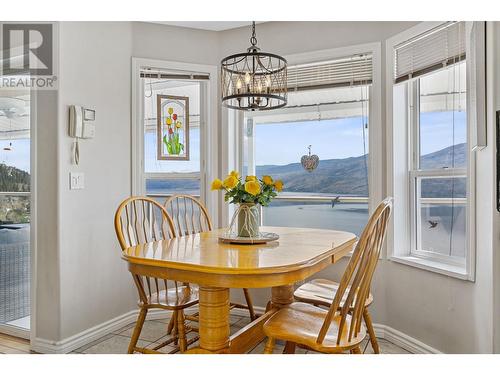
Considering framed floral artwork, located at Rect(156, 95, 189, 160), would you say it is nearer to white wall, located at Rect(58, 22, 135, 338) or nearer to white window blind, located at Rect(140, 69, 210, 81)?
white window blind, located at Rect(140, 69, 210, 81)

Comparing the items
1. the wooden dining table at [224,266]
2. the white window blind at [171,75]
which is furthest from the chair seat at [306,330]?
the white window blind at [171,75]

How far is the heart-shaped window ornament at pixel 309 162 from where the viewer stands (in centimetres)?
322

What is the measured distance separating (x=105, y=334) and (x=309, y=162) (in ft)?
6.69

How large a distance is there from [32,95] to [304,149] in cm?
203

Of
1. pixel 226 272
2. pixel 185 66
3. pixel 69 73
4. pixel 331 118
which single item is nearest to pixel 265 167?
pixel 331 118

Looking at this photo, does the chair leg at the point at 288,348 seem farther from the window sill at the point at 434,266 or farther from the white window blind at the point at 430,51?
the white window blind at the point at 430,51

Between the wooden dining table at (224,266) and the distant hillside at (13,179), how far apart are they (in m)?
1.22

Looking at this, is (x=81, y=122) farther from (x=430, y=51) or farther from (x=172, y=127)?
(x=430, y=51)

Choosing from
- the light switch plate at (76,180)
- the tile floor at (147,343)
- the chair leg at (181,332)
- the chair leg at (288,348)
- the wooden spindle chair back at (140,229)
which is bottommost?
the tile floor at (147,343)

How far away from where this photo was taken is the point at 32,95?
8.34ft

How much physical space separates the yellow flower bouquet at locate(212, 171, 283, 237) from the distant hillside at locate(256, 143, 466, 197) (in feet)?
3.45

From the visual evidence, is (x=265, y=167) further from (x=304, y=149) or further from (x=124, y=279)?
(x=124, y=279)

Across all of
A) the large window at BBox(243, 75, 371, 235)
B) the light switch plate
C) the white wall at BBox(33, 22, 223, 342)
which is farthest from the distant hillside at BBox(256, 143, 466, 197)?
the light switch plate

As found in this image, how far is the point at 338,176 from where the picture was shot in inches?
124
